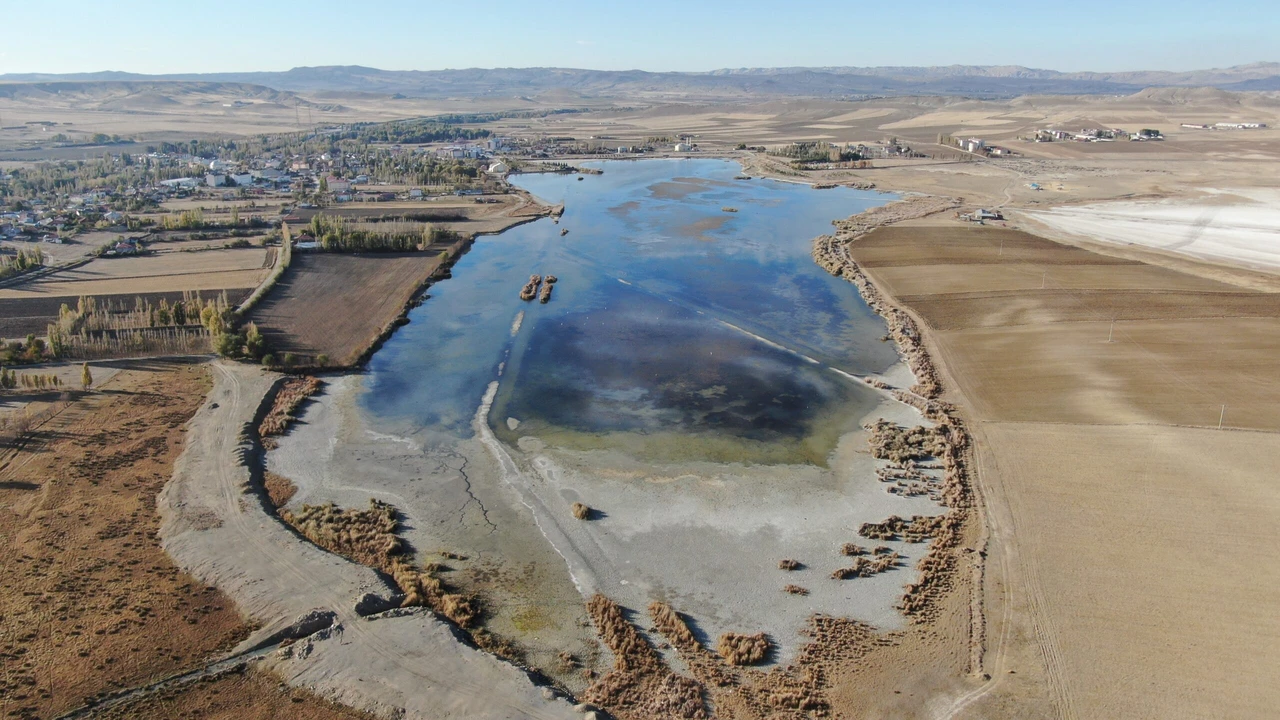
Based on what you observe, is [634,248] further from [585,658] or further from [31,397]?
[585,658]

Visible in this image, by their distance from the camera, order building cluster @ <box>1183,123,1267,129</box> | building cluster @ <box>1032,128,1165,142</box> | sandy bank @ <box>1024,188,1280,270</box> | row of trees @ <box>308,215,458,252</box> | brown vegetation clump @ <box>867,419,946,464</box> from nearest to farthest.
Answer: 1. brown vegetation clump @ <box>867,419,946,464</box>
2. sandy bank @ <box>1024,188,1280,270</box>
3. row of trees @ <box>308,215,458,252</box>
4. building cluster @ <box>1032,128,1165,142</box>
5. building cluster @ <box>1183,123,1267,129</box>

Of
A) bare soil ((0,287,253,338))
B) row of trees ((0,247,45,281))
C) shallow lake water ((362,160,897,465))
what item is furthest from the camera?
row of trees ((0,247,45,281))

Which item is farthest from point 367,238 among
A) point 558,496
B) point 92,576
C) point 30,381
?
point 92,576

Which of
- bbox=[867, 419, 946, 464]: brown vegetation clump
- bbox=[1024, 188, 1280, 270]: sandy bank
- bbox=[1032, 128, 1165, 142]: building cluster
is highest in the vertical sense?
bbox=[1032, 128, 1165, 142]: building cluster

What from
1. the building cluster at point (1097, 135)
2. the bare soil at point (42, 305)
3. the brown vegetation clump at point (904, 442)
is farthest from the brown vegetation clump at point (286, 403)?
the building cluster at point (1097, 135)

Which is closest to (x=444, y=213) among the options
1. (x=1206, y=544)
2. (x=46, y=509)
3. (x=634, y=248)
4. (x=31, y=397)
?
(x=634, y=248)

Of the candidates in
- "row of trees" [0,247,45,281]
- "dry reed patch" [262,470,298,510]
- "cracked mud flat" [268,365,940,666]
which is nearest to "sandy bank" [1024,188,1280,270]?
"cracked mud flat" [268,365,940,666]

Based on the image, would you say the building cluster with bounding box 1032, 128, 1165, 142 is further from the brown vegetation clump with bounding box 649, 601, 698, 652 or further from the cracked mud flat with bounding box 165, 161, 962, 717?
the brown vegetation clump with bounding box 649, 601, 698, 652
